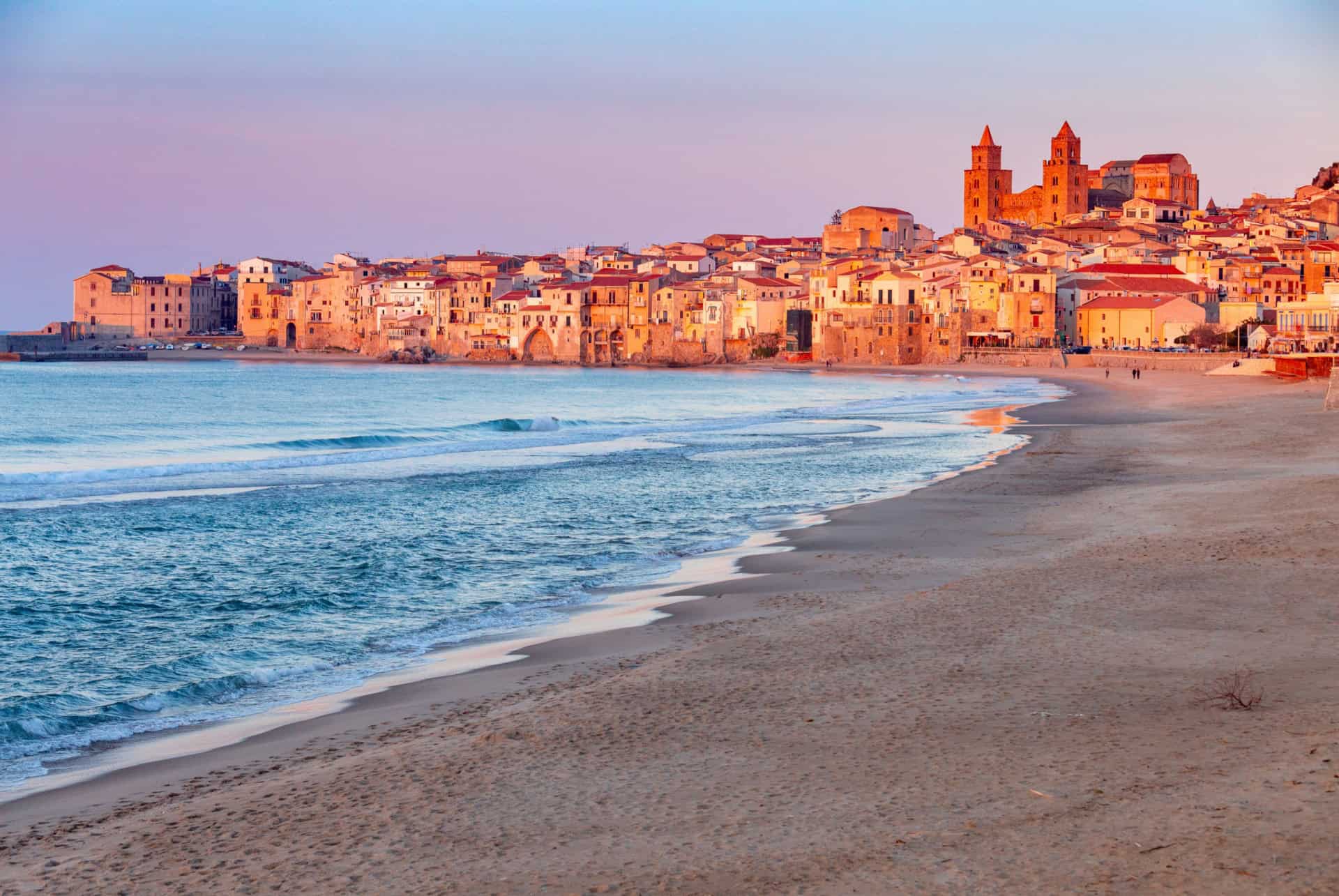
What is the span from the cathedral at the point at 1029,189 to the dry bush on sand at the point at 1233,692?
150 metres

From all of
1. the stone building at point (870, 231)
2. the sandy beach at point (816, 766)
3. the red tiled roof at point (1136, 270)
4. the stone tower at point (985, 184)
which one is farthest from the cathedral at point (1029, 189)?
the sandy beach at point (816, 766)

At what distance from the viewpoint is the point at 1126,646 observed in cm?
831

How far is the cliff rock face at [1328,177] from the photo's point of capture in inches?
5605

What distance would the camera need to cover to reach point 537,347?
10969cm

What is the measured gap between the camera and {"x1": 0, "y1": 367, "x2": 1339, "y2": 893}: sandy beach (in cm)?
480

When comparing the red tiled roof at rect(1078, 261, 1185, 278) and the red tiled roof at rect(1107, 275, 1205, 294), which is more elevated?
the red tiled roof at rect(1078, 261, 1185, 278)

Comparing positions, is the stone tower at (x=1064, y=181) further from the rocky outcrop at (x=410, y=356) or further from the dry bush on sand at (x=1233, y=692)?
the dry bush on sand at (x=1233, y=692)

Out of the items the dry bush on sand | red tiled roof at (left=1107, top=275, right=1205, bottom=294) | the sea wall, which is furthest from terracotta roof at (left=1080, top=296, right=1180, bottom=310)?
the dry bush on sand

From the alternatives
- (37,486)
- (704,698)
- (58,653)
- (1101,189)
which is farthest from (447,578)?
(1101,189)

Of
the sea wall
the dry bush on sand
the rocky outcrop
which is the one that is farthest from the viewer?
the rocky outcrop

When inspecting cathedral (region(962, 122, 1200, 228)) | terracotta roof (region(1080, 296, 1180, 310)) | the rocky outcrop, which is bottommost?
the rocky outcrop

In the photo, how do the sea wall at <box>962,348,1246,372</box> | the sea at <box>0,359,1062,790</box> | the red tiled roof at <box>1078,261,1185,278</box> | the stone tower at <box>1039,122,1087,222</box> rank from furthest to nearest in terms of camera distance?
the stone tower at <box>1039,122,1087,222</box>, the red tiled roof at <box>1078,261,1185,278</box>, the sea wall at <box>962,348,1246,372</box>, the sea at <box>0,359,1062,790</box>

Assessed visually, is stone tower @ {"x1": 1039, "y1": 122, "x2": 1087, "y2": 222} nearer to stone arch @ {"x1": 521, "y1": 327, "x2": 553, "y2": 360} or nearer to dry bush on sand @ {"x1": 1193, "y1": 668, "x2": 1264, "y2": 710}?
stone arch @ {"x1": 521, "y1": 327, "x2": 553, "y2": 360}

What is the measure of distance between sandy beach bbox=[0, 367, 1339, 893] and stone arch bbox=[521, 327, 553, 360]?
98.2m
